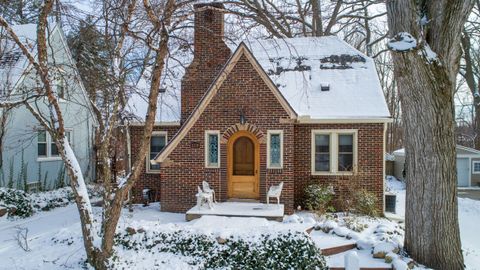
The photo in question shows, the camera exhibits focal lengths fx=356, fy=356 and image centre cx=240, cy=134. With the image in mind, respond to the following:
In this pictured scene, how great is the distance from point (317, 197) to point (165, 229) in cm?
514

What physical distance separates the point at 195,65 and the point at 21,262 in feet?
25.8

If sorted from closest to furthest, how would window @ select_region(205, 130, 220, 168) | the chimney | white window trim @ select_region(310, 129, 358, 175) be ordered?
1. window @ select_region(205, 130, 220, 168)
2. white window trim @ select_region(310, 129, 358, 175)
3. the chimney

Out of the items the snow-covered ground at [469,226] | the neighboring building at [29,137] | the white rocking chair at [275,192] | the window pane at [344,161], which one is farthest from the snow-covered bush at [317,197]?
the neighboring building at [29,137]

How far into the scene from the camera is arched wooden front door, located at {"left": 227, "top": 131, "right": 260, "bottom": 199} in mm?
11023

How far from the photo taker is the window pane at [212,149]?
10.9 m

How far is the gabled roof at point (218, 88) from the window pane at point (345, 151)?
7.06 ft

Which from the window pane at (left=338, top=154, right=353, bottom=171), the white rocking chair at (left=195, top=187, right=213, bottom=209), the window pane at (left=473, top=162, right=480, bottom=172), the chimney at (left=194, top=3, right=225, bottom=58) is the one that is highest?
the chimney at (left=194, top=3, right=225, bottom=58)

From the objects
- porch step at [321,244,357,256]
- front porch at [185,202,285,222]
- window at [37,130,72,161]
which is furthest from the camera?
window at [37,130,72,161]

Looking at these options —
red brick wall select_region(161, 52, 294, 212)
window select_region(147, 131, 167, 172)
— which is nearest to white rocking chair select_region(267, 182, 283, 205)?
red brick wall select_region(161, 52, 294, 212)

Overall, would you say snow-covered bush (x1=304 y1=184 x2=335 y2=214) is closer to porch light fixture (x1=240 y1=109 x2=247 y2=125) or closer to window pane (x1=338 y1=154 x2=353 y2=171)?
window pane (x1=338 y1=154 x2=353 y2=171)

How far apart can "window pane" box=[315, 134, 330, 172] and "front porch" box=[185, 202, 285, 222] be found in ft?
7.29

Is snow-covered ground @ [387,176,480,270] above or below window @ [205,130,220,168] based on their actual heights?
below

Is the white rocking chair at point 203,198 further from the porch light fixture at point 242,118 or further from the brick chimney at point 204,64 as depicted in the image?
the brick chimney at point 204,64

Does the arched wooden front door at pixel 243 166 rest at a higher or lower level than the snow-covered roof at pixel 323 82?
lower
